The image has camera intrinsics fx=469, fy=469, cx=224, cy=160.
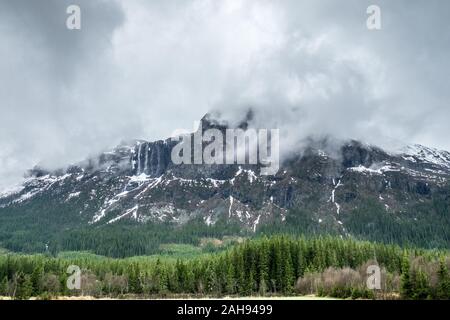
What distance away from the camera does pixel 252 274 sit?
470ft

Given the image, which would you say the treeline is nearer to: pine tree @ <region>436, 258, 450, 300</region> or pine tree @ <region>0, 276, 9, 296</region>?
pine tree @ <region>0, 276, 9, 296</region>

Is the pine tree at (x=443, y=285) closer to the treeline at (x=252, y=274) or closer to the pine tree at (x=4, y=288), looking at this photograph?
the treeline at (x=252, y=274)

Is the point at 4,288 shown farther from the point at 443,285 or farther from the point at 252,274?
the point at 443,285

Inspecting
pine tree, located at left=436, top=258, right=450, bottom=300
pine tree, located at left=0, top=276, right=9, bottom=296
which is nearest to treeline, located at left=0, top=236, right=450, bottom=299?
pine tree, located at left=0, top=276, right=9, bottom=296

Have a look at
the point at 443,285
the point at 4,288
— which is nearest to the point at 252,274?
the point at 443,285

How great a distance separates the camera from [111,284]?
164750 mm

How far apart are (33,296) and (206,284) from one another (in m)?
51.8

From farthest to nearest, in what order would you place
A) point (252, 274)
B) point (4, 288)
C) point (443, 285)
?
point (4, 288) < point (252, 274) < point (443, 285)

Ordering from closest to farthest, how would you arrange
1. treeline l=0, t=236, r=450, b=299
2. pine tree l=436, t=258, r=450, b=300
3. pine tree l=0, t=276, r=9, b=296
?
pine tree l=436, t=258, r=450, b=300 → treeline l=0, t=236, r=450, b=299 → pine tree l=0, t=276, r=9, b=296

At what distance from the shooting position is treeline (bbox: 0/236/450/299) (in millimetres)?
130625

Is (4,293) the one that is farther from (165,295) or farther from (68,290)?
(165,295)

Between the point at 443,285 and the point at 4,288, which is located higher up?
the point at 443,285

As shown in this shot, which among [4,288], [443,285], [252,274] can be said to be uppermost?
[443,285]
